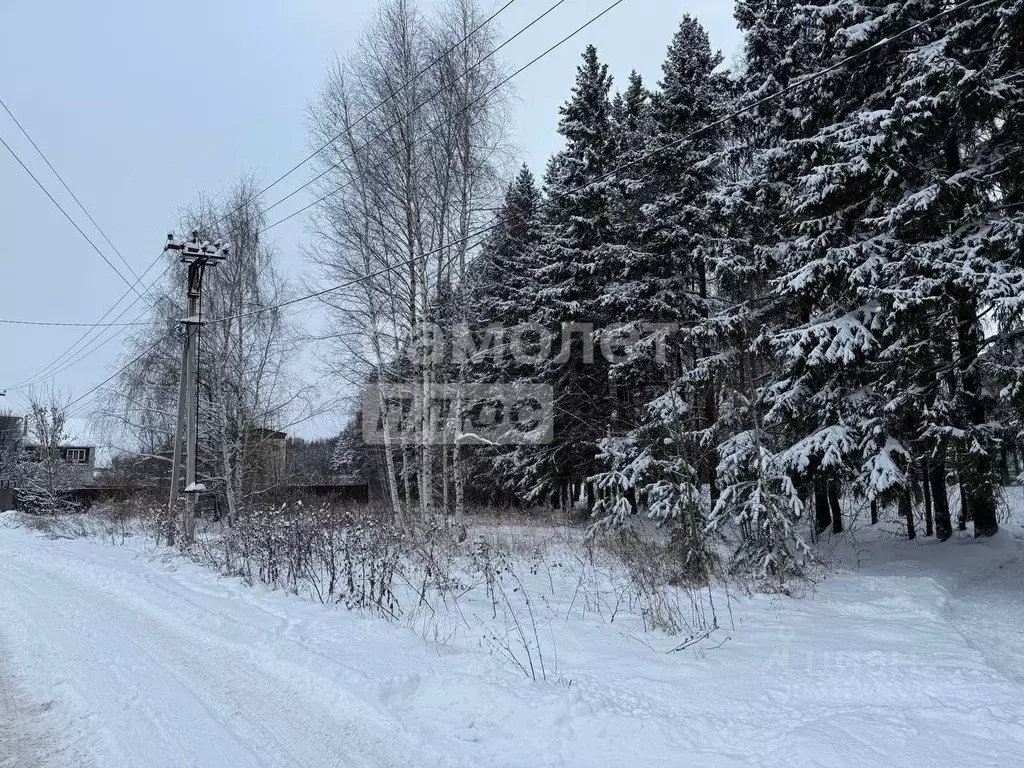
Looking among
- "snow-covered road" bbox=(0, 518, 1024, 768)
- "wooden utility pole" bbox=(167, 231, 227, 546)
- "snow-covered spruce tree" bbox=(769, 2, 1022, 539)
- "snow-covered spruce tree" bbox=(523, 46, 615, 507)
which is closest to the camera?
"snow-covered road" bbox=(0, 518, 1024, 768)

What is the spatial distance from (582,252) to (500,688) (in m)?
14.9

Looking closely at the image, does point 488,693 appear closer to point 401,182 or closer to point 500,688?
point 500,688

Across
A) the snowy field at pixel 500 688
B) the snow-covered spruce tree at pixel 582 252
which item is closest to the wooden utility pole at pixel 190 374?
the snowy field at pixel 500 688

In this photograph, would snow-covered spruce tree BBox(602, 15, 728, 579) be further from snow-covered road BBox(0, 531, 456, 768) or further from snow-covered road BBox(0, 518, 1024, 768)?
snow-covered road BBox(0, 531, 456, 768)

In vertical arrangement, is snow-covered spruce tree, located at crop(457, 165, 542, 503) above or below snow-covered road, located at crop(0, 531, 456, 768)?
above

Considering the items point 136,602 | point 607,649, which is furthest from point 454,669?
point 136,602

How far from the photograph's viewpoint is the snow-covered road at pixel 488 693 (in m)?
3.06

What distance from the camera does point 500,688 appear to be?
3.76m

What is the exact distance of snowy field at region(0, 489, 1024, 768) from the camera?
121 inches

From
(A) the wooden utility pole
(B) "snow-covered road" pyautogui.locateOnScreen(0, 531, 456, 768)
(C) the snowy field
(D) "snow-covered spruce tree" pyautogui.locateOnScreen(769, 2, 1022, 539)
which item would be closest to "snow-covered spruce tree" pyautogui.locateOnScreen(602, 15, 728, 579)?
(D) "snow-covered spruce tree" pyautogui.locateOnScreen(769, 2, 1022, 539)

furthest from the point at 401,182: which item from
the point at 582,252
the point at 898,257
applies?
the point at 898,257

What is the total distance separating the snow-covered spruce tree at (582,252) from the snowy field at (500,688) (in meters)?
11.5

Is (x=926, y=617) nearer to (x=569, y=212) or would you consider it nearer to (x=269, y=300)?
(x=569, y=212)

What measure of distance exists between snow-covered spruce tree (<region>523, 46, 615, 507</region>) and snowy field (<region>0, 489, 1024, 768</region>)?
1145 centimetres
